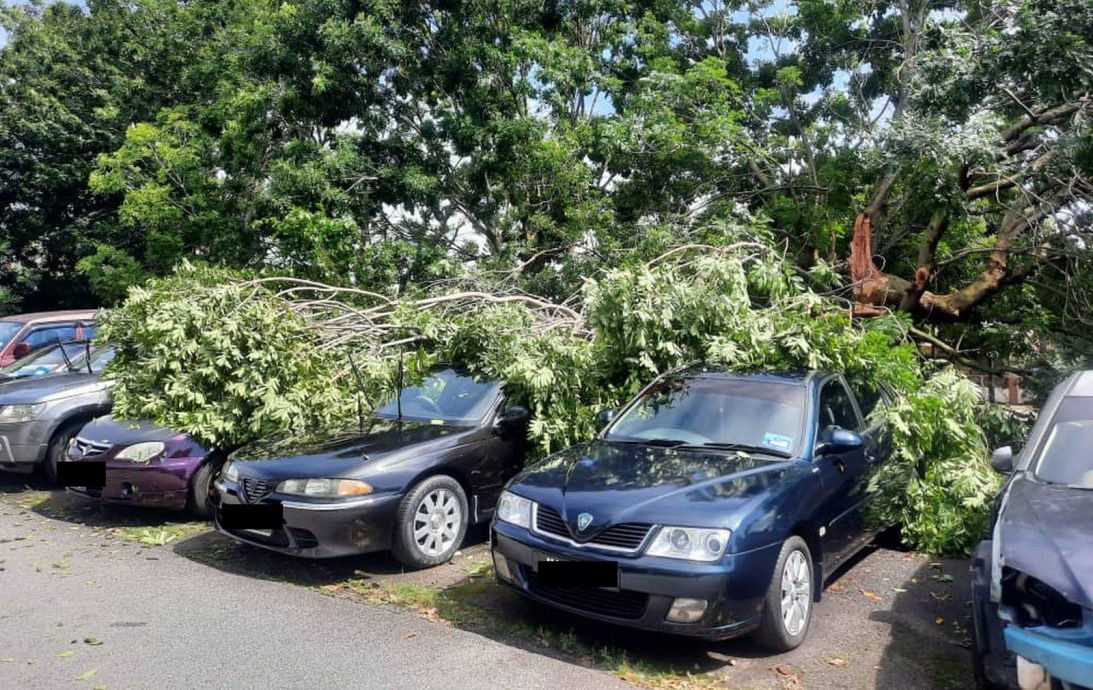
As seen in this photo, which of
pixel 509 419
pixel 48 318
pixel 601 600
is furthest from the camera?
pixel 48 318

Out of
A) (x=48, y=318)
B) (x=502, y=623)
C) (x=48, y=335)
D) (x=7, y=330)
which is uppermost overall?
(x=48, y=318)

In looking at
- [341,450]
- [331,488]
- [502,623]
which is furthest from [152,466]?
[502,623]

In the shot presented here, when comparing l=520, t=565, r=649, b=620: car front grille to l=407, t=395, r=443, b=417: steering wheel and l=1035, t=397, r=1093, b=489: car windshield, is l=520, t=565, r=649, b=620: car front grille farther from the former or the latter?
l=407, t=395, r=443, b=417: steering wheel

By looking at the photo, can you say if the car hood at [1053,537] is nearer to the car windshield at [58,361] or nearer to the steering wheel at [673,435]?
the steering wheel at [673,435]

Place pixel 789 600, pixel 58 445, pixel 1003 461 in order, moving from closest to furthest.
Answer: pixel 789 600 → pixel 1003 461 → pixel 58 445

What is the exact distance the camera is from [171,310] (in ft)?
25.1

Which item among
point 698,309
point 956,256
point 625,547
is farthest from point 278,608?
point 956,256

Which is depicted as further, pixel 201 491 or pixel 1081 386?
pixel 201 491

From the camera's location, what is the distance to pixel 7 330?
11.5 metres

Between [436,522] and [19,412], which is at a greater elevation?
[19,412]

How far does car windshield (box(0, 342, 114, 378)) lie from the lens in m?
10.1

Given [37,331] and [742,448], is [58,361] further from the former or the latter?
[742,448]

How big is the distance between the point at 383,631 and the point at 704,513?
6.82ft

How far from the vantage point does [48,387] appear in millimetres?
9062
